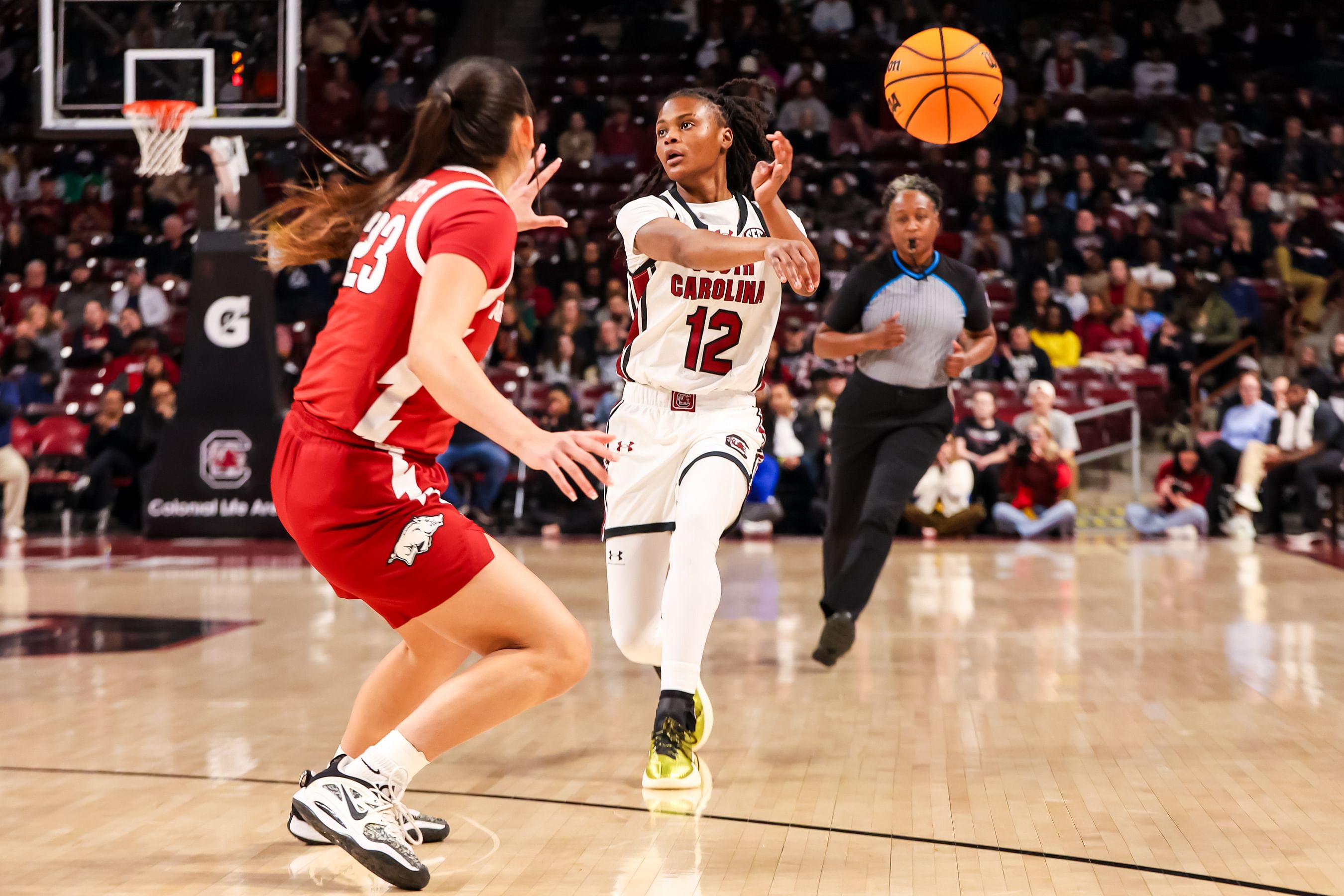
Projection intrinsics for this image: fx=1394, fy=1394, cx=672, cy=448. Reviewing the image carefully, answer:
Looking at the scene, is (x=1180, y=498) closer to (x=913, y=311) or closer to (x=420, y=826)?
(x=913, y=311)

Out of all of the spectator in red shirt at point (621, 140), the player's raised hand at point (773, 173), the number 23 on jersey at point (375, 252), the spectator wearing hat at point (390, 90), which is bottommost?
the number 23 on jersey at point (375, 252)

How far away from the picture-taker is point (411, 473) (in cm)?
298

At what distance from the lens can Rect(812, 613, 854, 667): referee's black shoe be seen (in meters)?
5.58

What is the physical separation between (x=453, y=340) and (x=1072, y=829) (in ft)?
6.37

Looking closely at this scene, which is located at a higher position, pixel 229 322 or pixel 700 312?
pixel 700 312

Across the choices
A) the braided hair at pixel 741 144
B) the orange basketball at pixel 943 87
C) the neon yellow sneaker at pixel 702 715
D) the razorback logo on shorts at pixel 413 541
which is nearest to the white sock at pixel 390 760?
the razorback logo on shorts at pixel 413 541

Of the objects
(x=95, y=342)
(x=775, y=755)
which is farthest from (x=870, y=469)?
(x=95, y=342)

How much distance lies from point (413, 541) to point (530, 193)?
4.20 feet

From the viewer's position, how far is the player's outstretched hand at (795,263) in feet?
12.0

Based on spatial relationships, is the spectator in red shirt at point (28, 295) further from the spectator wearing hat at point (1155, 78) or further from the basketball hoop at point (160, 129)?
the spectator wearing hat at point (1155, 78)

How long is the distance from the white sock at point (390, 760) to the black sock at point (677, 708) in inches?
41.3

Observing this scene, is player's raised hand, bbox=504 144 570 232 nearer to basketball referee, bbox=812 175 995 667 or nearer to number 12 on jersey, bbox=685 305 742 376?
number 12 on jersey, bbox=685 305 742 376

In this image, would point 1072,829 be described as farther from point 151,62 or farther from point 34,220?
point 34,220

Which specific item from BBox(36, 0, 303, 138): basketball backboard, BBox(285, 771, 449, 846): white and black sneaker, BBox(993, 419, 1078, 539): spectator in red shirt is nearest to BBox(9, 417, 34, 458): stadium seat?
BBox(36, 0, 303, 138): basketball backboard
